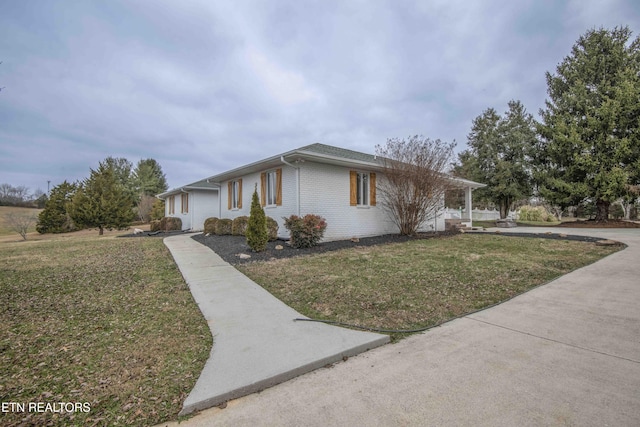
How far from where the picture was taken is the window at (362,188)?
424 inches

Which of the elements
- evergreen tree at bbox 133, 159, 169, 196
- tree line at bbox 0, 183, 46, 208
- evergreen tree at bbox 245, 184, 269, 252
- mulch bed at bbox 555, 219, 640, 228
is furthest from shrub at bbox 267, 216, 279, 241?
tree line at bbox 0, 183, 46, 208

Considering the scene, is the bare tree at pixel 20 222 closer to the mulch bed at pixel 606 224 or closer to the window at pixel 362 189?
the window at pixel 362 189

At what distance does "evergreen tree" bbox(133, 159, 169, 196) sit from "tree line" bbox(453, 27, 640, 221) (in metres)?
35.2

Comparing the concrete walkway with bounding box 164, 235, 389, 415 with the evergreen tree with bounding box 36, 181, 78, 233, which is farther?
the evergreen tree with bounding box 36, 181, 78, 233

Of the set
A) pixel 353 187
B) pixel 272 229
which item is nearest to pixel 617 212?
pixel 353 187

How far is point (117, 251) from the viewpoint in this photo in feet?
30.0

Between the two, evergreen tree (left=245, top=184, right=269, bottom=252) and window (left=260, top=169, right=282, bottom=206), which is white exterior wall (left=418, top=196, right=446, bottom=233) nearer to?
window (left=260, top=169, right=282, bottom=206)

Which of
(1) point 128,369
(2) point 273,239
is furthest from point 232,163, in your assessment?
(1) point 128,369

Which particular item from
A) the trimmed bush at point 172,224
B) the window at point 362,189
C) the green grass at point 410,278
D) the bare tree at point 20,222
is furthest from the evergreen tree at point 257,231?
the bare tree at point 20,222

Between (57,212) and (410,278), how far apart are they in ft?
93.0

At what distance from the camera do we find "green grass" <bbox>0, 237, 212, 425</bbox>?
6.38ft

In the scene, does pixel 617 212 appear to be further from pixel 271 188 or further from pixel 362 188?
pixel 271 188

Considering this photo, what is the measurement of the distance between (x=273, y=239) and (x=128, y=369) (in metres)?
7.55

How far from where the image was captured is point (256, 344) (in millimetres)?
2762
